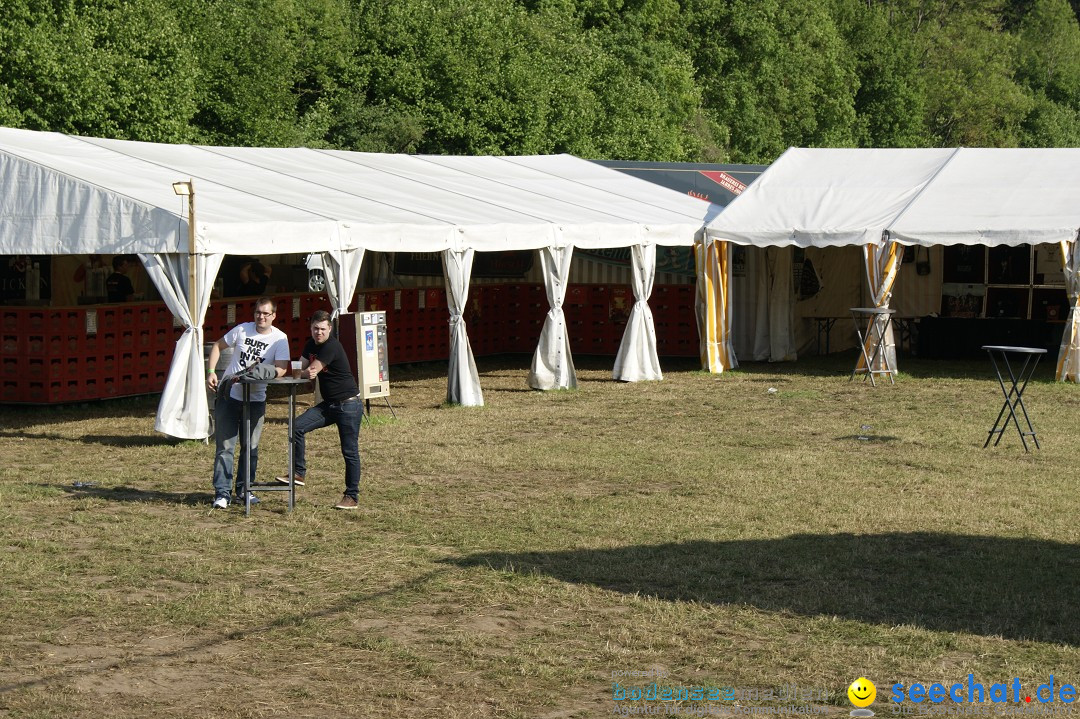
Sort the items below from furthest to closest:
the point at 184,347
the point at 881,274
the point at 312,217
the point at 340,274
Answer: the point at 881,274, the point at 340,274, the point at 312,217, the point at 184,347

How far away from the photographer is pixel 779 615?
24.5 ft

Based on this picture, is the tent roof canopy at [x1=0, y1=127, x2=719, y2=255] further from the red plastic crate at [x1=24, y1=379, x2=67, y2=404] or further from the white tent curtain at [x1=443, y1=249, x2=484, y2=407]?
the red plastic crate at [x1=24, y1=379, x2=67, y2=404]

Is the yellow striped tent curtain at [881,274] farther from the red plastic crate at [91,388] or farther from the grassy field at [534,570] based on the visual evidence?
the red plastic crate at [91,388]

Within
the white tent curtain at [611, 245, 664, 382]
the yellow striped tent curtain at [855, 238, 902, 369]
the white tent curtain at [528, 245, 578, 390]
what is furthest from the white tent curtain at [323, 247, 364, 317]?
the yellow striped tent curtain at [855, 238, 902, 369]

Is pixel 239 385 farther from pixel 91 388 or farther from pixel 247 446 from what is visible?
pixel 91 388

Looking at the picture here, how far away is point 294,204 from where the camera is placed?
598 inches

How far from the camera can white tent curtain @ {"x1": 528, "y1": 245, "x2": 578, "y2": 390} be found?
17953 mm

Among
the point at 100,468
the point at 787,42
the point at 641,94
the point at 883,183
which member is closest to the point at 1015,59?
the point at 787,42

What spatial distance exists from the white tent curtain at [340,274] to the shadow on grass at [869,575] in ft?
20.8

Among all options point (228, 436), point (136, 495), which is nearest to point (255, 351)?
point (228, 436)

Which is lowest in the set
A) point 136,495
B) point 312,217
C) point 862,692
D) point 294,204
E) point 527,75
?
point 862,692

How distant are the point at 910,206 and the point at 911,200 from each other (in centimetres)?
46

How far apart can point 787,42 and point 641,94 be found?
22.6 meters

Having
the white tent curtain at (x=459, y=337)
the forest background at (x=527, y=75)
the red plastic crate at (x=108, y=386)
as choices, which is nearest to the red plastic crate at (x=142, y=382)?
the red plastic crate at (x=108, y=386)
